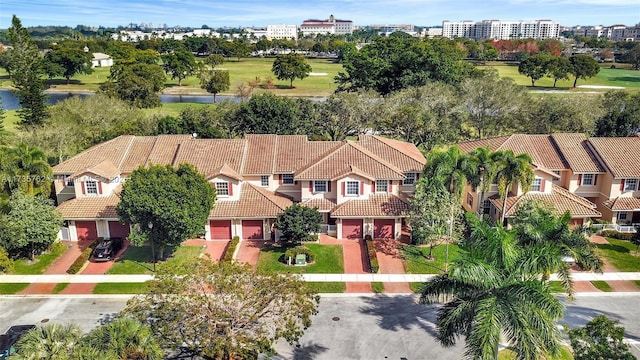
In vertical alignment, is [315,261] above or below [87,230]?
below

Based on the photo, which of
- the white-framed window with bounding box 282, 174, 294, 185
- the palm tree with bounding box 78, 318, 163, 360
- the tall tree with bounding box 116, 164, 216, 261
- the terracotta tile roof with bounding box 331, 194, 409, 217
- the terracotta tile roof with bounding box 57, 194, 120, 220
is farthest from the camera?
the white-framed window with bounding box 282, 174, 294, 185

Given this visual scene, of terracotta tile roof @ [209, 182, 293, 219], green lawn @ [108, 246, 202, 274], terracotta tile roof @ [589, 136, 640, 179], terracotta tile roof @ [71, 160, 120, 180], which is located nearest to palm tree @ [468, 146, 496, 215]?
terracotta tile roof @ [589, 136, 640, 179]

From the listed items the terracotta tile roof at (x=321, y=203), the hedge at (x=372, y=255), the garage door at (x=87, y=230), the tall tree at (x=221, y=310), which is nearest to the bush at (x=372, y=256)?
the hedge at (x=372, y=255)

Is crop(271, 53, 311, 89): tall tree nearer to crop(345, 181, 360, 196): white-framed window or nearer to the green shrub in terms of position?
crop(345, 181, 360, 196): white-framed window

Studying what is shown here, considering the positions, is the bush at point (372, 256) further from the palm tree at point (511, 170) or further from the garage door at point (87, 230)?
the garage door at point (87, 230)

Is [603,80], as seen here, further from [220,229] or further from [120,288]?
[120,288]

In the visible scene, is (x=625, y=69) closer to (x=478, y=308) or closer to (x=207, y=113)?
(x=207, y=113)

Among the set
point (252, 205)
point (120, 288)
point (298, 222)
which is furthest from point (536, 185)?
point (120, 288)
